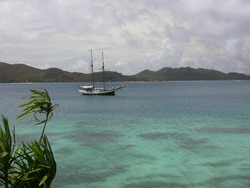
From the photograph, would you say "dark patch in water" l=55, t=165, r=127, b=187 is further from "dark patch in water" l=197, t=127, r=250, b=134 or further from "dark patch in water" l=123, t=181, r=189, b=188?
"dark patch in water" l=197, t=127, r=250, b=134

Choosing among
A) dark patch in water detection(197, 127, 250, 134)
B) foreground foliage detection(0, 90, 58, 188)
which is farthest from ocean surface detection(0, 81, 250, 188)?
foreground foliage detection(0, 90, 58, 188)

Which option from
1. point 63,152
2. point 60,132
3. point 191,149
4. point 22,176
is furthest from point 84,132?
point 22,176

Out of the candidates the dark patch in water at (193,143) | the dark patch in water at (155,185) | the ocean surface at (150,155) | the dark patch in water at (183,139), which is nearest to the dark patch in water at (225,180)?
the ocean surface at (150,155)

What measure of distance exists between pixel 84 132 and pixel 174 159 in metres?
14.5

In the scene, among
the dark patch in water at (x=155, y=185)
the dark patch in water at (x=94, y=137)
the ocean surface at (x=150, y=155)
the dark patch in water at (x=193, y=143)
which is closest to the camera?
the dark patch in water at (x=155, y=185)

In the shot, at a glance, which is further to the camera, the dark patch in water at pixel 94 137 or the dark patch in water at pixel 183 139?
the dark patch in water at pixel 94 137

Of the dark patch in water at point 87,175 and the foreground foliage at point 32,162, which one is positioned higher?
the foreground foliage at point 32,162

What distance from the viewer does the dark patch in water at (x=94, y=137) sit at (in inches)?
1078

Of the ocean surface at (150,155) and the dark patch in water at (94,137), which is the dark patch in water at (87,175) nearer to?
the ocean surface at (150,155)

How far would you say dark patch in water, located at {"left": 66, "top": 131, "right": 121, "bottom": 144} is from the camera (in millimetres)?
27391

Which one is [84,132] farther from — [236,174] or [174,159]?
[236,174]

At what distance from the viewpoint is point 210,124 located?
121ft

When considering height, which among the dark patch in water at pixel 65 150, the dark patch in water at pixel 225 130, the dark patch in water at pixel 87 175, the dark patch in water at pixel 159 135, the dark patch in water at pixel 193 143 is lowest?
the dark patch in water at pixel 225 130

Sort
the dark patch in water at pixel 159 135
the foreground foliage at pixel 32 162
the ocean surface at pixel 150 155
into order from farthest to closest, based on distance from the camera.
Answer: the dark patch in water at pixel 159 135 → the ocean surface at pixel 150 155 → the foreground foliage at pixel 32 162
